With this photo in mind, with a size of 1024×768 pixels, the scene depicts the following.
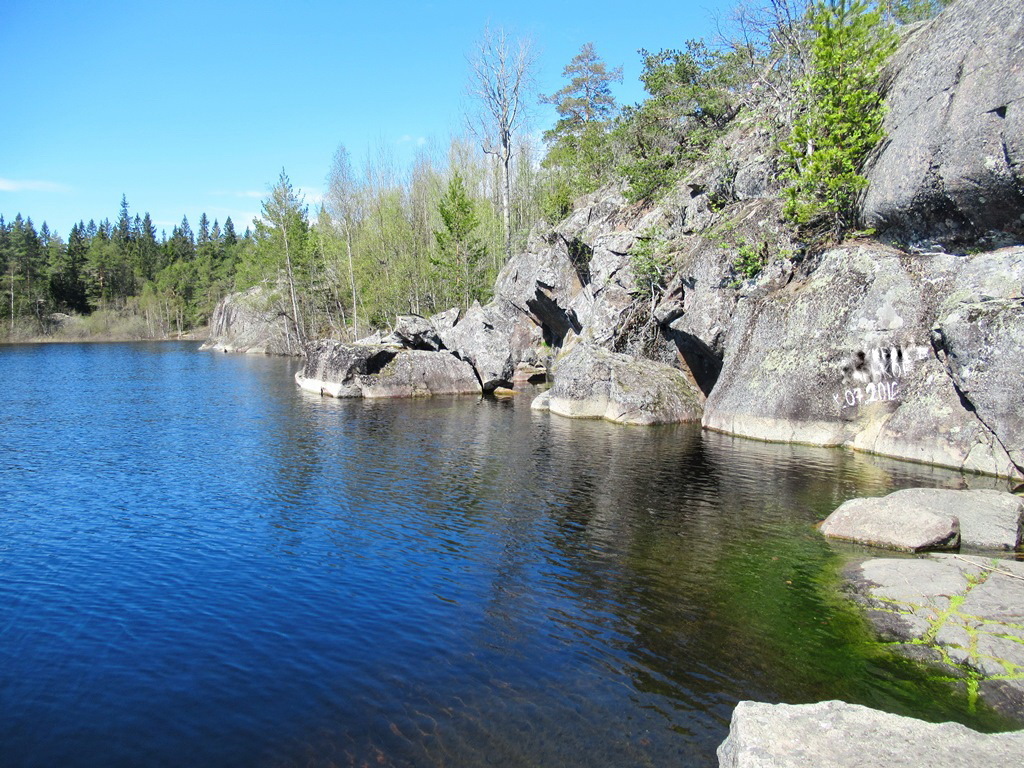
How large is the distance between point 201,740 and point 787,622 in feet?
28.3

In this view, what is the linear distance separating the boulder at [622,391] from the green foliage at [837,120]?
9.13 m

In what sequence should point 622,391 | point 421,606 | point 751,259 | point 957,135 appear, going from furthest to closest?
point 622,391, point 751,259, point 957,135, point 421,606

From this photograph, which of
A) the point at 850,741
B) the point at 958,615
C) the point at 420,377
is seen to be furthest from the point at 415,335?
the point at 850,741

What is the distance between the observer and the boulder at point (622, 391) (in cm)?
3039

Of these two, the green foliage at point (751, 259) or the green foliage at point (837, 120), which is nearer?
the green foliage at point (837, 120)

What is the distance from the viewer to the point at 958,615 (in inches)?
401

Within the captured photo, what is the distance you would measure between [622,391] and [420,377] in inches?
600

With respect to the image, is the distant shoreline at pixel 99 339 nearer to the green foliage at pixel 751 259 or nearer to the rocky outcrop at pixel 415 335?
the rocky outcrop at pixel 415 335

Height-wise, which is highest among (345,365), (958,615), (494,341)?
(494,341)

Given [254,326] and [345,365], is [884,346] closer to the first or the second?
[345,365]

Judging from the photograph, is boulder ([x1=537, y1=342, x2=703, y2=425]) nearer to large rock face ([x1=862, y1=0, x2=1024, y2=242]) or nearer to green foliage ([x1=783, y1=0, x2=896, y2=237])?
green foliage ([x1=783, y1=0, x2=896, y2=237])

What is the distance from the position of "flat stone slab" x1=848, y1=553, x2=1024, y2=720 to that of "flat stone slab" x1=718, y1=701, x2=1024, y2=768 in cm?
291

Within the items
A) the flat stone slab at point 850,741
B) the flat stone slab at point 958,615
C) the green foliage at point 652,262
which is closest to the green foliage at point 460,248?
the green foliage at point 652,262

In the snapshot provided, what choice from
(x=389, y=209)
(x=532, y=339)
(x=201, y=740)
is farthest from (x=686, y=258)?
(x=389, y=209)
